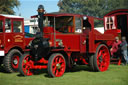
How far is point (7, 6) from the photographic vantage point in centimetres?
3741

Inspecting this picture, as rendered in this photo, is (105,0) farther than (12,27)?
Yes

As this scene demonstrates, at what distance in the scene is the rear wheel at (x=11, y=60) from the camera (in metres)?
9.52

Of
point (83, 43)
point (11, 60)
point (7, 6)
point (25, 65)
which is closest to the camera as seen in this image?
point (25, 65)

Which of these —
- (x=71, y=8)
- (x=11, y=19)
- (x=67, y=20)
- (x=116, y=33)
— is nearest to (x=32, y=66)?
(x=67, y=20)

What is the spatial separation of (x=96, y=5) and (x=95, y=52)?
65.8 metres

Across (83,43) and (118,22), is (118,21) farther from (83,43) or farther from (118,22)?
(83,43)

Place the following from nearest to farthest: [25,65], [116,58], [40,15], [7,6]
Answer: [40,15], [25,65], [116,58], [7,6]

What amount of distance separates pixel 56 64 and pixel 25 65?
109 centimetres

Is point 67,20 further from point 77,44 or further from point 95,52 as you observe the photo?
point 95,52

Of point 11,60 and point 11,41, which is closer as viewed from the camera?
point 11,60

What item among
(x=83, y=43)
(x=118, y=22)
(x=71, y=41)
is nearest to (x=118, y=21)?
(x=118, y=22)

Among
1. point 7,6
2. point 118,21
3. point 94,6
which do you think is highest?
point 94,6

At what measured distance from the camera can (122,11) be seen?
539 inches

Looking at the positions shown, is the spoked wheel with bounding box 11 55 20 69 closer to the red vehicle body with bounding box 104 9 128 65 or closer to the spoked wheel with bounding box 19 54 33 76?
the spoked wheel with bounding box 19 54 33 76
